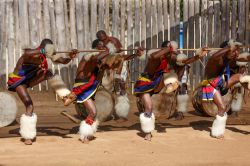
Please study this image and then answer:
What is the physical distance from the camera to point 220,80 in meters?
8.73

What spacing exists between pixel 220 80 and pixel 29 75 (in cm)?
312

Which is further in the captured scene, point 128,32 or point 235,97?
point 128,32

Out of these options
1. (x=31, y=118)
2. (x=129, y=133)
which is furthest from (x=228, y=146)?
(x=31, y=118)

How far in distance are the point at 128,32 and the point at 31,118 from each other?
5.91 metres

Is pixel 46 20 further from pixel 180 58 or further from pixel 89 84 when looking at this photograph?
pixel 89 84

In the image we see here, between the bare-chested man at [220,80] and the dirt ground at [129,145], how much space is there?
29cm

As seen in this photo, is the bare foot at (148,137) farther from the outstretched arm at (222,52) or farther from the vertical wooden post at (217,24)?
the vertical wooden post at (217,24)

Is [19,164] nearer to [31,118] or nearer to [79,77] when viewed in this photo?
[31,118]

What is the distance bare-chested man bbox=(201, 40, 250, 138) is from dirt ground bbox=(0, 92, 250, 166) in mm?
294

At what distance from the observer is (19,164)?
6.64 metres

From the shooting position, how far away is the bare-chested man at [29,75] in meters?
7.70

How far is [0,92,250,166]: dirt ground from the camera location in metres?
6.94

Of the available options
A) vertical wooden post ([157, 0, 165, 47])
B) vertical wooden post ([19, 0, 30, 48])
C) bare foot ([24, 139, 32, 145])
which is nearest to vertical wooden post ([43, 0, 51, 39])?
vertical wooden post ([19, 0, 30, 48])

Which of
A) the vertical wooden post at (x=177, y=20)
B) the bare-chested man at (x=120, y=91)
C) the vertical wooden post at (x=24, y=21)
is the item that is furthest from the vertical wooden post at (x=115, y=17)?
the bare-chested man at (x=120, y=91)
